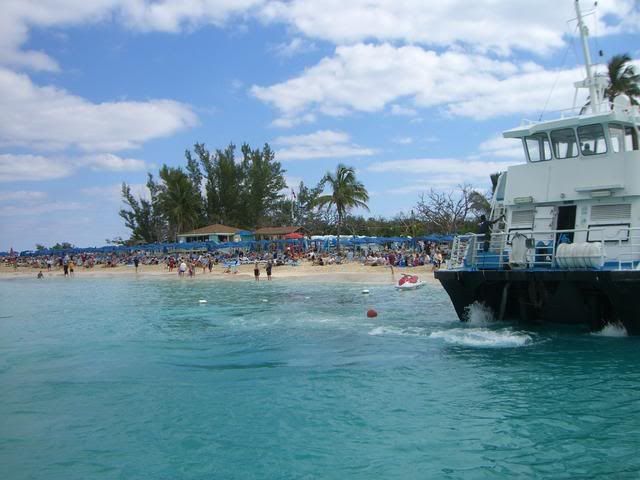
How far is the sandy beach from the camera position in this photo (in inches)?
1662

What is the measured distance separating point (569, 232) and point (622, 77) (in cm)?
3272

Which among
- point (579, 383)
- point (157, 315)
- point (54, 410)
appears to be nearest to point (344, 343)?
point (579, 383)

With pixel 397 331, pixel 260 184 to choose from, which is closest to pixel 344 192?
pixel 260 184

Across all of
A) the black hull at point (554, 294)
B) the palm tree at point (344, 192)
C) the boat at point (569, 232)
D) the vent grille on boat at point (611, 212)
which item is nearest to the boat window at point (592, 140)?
the boat at point (569, 232)

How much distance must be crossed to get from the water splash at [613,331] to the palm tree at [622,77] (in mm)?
32450

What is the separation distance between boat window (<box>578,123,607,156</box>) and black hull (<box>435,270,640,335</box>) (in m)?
4.03

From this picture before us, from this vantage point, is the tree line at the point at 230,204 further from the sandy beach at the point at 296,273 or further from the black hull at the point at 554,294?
the black hull at the point at 554,294

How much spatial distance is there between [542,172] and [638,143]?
2624mm

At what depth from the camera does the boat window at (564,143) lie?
17.1m

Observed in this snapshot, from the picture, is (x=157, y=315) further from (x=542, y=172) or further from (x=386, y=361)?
(x=542, y=172)

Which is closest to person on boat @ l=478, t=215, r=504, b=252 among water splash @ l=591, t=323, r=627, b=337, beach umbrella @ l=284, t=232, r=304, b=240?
water splash @ l=591, t=323, r=627, b=337

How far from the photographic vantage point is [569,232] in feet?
53.0

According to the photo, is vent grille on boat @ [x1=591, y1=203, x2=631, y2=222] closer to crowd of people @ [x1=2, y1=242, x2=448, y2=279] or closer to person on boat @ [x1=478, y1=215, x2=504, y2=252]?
person on boat @ [x1=478, y1=215, x2=504, y2=252]

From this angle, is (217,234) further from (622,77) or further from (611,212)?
(611,212)
